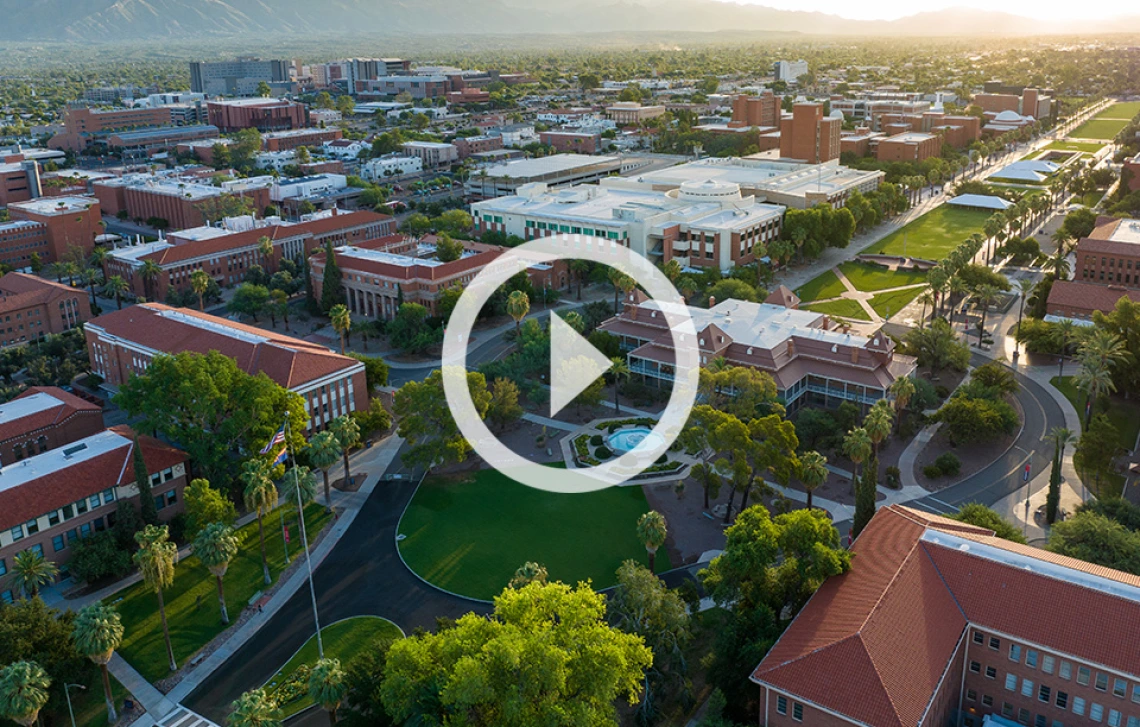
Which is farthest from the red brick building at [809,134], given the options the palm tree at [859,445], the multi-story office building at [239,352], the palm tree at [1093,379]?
the palm tree at [859,445]

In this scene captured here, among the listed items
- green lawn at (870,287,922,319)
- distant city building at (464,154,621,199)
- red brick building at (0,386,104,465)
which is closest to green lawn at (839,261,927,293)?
green lawn at (870,287,922,319)

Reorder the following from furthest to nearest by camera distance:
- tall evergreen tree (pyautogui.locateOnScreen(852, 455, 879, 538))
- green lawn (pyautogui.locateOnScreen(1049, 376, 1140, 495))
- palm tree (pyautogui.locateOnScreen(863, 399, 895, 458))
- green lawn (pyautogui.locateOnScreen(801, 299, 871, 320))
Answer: green lawn (pyautogui.locateOnScreen(801, 299, 871, 320)) → green lawn (pyautogui.locateOnScreen(1049, 376, 1140, 495)) → palm tree (pyautogui.locateOnScreen(863, 399, 895, 458)) → tall evergreen tree (pyautogui.locateOnScreen(852, 455, 879, 538))

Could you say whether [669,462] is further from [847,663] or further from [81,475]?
[81,475]

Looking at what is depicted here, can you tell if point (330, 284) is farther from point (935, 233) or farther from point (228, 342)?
point (935, 233)

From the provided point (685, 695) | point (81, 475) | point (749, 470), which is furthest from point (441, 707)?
point (81, 475)

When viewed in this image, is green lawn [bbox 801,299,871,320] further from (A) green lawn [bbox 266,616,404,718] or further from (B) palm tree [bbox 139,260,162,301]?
(B) palm tree [bbox 139,260,162,301]

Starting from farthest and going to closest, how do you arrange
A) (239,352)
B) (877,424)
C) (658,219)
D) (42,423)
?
(658,219), (239,352), (42,423), (877,424)

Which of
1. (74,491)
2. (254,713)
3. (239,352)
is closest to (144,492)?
(74,491)

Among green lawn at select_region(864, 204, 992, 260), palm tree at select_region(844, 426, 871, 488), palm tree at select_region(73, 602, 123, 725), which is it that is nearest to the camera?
palm tree at select_region(73, 602, 123, 725)

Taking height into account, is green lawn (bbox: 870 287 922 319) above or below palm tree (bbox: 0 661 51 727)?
below
